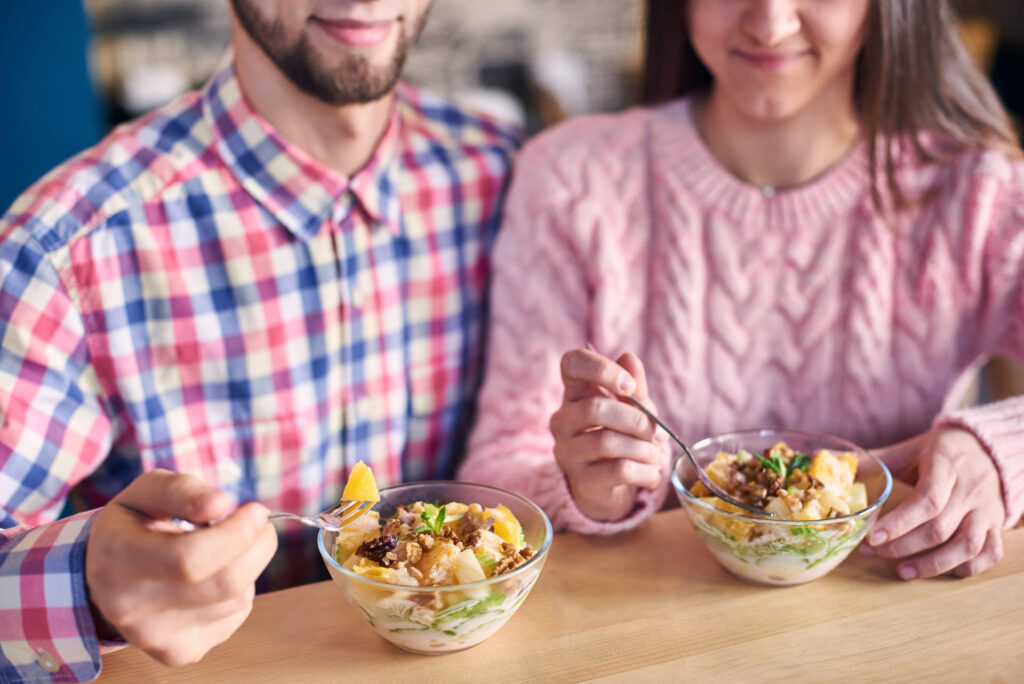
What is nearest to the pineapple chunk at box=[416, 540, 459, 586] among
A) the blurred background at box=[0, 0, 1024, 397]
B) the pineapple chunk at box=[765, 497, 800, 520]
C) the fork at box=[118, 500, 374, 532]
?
the fork at box=[118, 500, 374, 532]

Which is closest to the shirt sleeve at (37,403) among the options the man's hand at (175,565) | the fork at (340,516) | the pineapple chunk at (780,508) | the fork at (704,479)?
the man's hand at (175,565)

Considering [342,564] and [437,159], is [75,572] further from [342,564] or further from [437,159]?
[437,159]

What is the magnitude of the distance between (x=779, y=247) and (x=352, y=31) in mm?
741

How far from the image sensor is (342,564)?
0.96 m

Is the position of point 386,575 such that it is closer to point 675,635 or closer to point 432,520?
point 432,520

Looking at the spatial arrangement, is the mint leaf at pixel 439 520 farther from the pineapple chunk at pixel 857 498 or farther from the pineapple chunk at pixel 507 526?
the pineapple chunk at pixel 857 498

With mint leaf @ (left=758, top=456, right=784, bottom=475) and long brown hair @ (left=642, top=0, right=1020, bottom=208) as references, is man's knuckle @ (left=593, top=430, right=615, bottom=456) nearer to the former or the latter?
mint leaf @ (left=758, top=456, right=784, bottom=475)

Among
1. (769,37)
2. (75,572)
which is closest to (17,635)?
(75,572)

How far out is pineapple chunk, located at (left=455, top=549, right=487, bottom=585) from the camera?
89cm

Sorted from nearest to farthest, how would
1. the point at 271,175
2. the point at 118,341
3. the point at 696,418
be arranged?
the point at 118,341
the point at 271,175
the point at 696,418

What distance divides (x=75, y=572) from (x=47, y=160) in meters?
2.58

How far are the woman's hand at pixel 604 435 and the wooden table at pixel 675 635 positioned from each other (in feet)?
0.30

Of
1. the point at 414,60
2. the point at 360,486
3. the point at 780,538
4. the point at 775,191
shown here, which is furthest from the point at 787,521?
the point at 414,60

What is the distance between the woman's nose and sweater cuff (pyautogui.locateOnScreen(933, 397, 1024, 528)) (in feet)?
1.89
